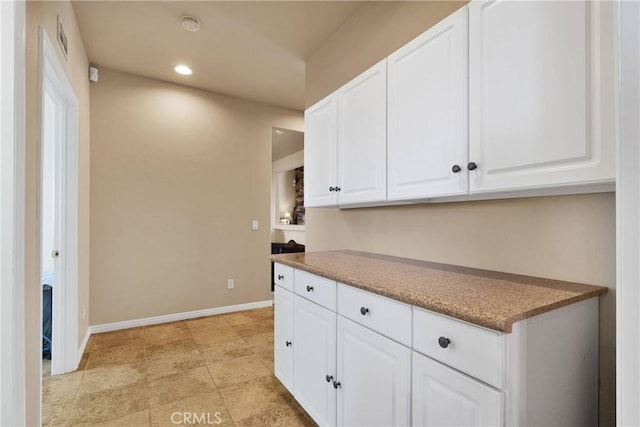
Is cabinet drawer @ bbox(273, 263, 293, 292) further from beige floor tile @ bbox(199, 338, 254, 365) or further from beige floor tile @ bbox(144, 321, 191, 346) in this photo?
beige floor tile @ bbox(144, 321, 191, 346)

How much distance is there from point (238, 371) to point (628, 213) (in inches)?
96.0

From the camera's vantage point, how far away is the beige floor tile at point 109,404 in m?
1.78

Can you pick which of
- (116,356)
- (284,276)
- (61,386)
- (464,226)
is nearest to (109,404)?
(61,386)

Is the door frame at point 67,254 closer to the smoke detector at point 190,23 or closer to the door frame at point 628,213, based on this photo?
the smoke detector at point 190,23

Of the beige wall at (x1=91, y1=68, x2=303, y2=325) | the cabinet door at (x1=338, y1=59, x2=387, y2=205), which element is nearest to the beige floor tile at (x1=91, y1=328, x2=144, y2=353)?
the beige wall at (x1=91, y1=68, x2=303, y2=325)

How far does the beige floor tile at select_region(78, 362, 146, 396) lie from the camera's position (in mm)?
2096

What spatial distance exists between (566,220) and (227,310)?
3448 mm

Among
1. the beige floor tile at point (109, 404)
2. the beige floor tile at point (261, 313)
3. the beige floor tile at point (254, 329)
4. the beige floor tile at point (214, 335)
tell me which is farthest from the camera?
the beige floor tile at point (261, 313)

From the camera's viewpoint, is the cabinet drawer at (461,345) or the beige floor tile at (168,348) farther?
the beige floor tile at (168,348)

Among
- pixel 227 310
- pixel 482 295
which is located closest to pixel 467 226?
pixel 482 295

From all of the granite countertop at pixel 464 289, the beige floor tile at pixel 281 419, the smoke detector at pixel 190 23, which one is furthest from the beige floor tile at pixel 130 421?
the smoke detector at pixel 190 23

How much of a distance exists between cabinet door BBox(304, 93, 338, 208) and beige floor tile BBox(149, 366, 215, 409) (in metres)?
1.46

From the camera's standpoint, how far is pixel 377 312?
1.21 m

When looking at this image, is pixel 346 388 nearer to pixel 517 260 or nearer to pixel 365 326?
pixel 365 326
